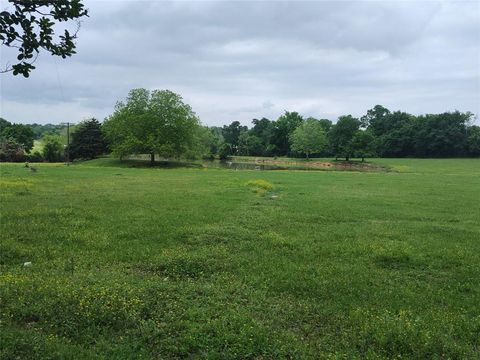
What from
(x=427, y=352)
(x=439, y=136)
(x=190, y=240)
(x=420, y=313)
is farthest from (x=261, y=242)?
(x=439, y=136)

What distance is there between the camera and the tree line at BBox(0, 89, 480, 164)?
76731 mm

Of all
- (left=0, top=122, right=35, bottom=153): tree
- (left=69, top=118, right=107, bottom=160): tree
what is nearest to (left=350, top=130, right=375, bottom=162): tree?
(left=69, top=118, right=107, bottom=160): tree

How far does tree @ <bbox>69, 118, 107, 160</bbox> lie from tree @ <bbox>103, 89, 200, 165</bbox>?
1229 cm

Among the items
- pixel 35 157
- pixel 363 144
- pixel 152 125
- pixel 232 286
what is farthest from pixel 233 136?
pixel 232 286

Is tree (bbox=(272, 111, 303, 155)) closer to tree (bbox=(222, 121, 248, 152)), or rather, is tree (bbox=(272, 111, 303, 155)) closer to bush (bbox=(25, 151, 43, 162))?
tree (bbox=(222, 121, 248, 152))

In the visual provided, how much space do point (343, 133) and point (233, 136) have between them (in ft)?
223

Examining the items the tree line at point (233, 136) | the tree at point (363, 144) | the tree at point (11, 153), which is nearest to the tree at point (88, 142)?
the tree line at point (233, 136)

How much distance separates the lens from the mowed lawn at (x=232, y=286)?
5.92 m

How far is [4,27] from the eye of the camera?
5.57 metres

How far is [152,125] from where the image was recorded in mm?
76500

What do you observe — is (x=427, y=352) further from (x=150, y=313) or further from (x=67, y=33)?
(x=67, y=33)

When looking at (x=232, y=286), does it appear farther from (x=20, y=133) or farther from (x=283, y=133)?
(x=283, y=133)

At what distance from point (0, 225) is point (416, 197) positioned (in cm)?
2209

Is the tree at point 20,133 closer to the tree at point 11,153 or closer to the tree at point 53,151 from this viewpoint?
the tree at point 53,151
